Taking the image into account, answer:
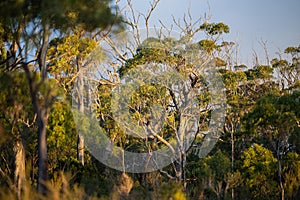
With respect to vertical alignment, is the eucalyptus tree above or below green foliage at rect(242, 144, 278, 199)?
above

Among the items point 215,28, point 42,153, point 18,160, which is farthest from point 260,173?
point 42,153

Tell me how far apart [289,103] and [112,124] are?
12.0 m

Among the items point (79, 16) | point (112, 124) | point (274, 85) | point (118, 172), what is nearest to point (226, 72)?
point (274, 85)

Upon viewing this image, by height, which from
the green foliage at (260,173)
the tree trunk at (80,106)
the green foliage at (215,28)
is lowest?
the green foliage at (260,173)

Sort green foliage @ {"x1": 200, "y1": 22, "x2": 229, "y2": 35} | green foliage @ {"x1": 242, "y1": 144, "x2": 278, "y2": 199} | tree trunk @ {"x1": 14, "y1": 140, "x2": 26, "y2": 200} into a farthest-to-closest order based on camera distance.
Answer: green foliage @ {"x1": 200, "y1": 22, "x2": 229, "y2": 35} → green foliage @ {"x1": 242, "y1": 144, "x2": 278, "y2": 199} → tree trunk @ {"x1": 14, "y1": 140, "x2": 26, "y2": 200}

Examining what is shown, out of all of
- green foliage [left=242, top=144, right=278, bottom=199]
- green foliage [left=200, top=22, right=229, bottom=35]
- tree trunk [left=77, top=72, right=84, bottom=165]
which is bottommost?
green foliage [left=242, top=144, right=278, bottom=199]

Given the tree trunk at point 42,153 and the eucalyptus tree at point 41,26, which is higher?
the eucalyptus tree at point 41,26

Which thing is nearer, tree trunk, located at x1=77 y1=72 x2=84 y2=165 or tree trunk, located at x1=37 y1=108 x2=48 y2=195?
tree trunk, located at x1=37 y1=108 x2=48 y2=195

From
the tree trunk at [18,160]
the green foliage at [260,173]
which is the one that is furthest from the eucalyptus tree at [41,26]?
the green foliage at [260,173]

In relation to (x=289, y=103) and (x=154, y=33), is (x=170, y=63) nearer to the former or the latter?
(x=154, y=33)

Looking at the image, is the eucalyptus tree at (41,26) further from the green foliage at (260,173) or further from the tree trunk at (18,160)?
the green foliage at (260,173)

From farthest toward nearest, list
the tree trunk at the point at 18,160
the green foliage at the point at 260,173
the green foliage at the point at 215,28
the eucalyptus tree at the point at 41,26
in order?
the green foliage at the point at 215,28
the green foliage at the point at 260,173
the tree trunk at the point at 18,160
the eucalyptus tree at the point at 41,26

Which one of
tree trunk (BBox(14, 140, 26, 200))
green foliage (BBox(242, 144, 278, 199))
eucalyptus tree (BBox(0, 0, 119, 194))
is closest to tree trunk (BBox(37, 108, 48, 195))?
eucalyptus tree (BBox(0, 0, 119, 194))

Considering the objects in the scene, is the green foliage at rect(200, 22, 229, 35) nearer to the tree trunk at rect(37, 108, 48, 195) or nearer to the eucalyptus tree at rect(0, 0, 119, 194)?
the eucalyptus tree at rect(0, 0, 119, 194)
